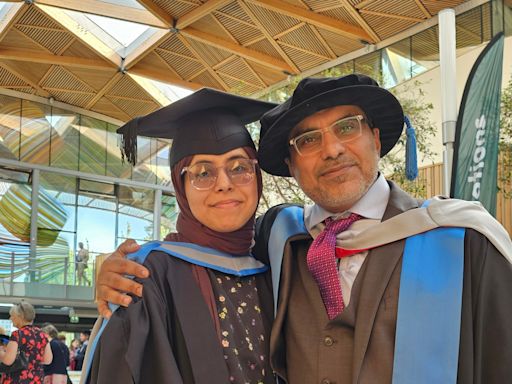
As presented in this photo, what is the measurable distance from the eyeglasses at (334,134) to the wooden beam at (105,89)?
19.4 m

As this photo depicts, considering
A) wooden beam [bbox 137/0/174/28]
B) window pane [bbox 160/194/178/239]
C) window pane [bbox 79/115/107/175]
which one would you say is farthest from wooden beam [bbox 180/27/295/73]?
window pane [bbox 160/194/178/239]

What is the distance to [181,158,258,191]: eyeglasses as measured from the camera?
2471mm

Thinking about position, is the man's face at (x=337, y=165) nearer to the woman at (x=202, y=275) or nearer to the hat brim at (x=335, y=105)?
the hat brim at (x=335, y=105)

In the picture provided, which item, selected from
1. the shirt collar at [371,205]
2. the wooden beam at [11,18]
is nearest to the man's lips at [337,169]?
the shirt collar at [371,205]

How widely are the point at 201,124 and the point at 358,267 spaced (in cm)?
81

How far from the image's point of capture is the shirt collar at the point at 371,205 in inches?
94.9

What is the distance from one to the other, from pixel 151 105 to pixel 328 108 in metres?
21.1

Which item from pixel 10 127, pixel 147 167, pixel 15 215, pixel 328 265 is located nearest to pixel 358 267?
pixel 328 265

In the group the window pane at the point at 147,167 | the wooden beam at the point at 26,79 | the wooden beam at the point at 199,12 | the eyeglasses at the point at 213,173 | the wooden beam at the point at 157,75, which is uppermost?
the wooden beam at the point at 199,12

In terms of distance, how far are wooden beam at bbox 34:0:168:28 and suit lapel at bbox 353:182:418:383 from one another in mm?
16157

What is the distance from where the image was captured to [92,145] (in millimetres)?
25766

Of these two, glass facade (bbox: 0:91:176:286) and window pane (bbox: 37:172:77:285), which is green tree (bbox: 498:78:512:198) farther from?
window pane (bbox: 37:172:77:285)

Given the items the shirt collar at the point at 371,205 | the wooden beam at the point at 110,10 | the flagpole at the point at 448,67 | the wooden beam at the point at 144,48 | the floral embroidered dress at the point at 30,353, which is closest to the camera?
the shirt collar at the point at 371,205

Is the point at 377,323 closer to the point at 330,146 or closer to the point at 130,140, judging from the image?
the point at 330,146
